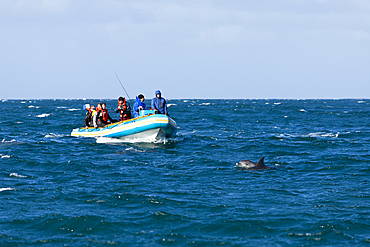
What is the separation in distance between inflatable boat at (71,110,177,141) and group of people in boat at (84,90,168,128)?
63cm

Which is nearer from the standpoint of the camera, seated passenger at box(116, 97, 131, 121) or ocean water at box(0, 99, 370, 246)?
ocean water at box(0, 99, 370, 246)

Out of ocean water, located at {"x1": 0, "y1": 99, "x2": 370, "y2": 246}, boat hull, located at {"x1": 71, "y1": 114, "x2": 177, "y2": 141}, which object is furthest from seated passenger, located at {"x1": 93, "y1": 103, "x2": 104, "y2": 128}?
ocean water, located at {"x1": 0, "y1": 99, "x2": 370, "y2": 246}

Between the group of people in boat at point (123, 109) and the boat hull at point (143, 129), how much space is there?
77cm

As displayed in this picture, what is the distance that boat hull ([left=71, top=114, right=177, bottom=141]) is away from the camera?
2186 cm

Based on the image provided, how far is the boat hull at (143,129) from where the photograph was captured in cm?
2186

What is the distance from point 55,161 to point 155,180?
5418 mm

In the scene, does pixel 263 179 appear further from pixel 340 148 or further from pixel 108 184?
pixel 340 148

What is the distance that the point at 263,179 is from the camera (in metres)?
13.2

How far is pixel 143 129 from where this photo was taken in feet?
72.7

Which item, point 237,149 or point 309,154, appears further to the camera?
point 237,149

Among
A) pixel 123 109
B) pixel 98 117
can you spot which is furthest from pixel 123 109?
pixel 98 117

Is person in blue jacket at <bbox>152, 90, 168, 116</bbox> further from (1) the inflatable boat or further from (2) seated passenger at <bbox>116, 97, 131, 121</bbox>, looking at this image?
(2) seated passenger at <bbox>116, 97, 131, 121</bbox>

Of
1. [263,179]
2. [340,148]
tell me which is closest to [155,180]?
[263,179]

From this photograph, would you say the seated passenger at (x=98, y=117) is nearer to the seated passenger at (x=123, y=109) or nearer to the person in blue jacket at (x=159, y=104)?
the seated passenger at (x=123, y=109)
